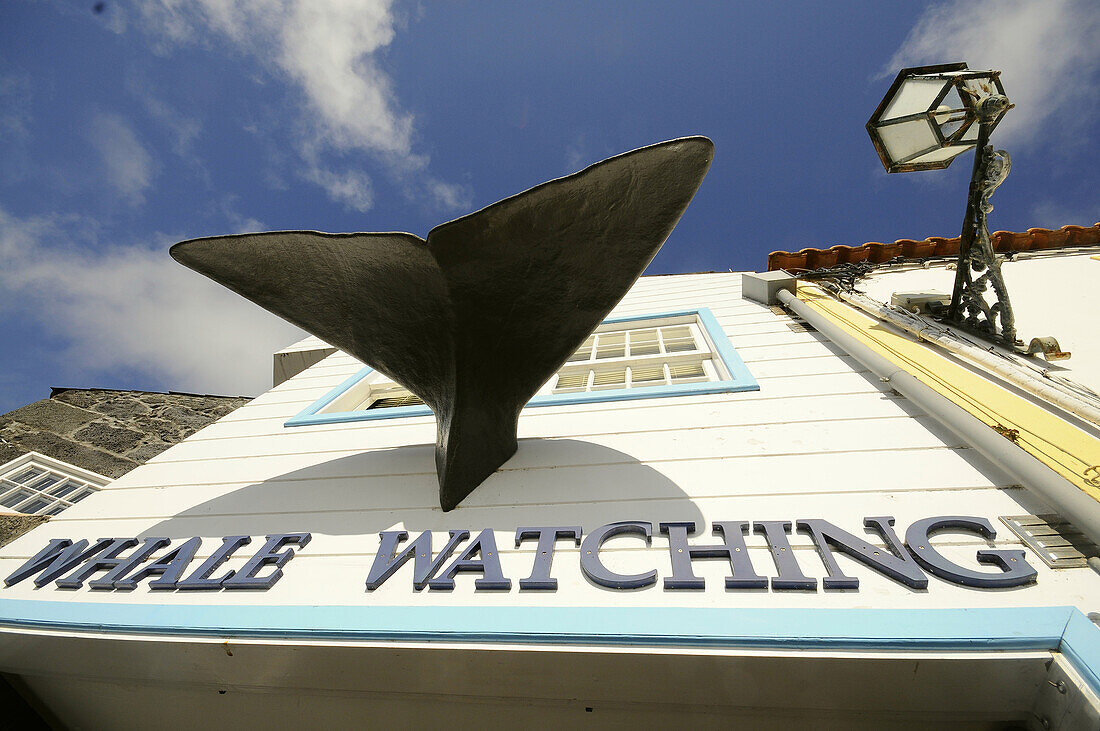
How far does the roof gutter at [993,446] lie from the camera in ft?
5.57

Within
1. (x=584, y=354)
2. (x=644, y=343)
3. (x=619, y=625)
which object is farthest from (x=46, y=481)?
(x=619, y=625)

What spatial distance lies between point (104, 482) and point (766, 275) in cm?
801

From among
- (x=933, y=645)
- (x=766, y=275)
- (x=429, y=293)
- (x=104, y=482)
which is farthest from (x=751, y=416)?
(x=104, y=482)

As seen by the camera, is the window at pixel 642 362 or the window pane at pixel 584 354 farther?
the window pane at pixel 584 354

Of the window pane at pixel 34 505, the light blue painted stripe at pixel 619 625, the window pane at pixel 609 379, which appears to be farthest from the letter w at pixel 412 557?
the window pane at pixel 34 505

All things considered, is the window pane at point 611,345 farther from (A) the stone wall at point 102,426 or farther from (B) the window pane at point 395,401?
(A) the stone wall at point 102,426

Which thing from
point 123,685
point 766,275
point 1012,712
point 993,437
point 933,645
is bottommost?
point 123,685

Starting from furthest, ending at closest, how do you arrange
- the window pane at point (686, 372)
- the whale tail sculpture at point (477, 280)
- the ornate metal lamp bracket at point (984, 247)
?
the window pane at point (686, 372)
the ornate metal lamp bracket at point (984, 247)
the whale tail sculpture at point (477, 280)

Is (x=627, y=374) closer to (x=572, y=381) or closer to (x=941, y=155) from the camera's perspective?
(x=572, y=381)

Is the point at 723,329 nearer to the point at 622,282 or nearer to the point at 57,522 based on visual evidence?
the point at 622,282

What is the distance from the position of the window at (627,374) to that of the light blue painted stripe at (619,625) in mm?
2052

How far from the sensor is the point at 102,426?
22.9 feet

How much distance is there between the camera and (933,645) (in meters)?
1.42

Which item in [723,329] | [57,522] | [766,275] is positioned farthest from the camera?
[766,275]
